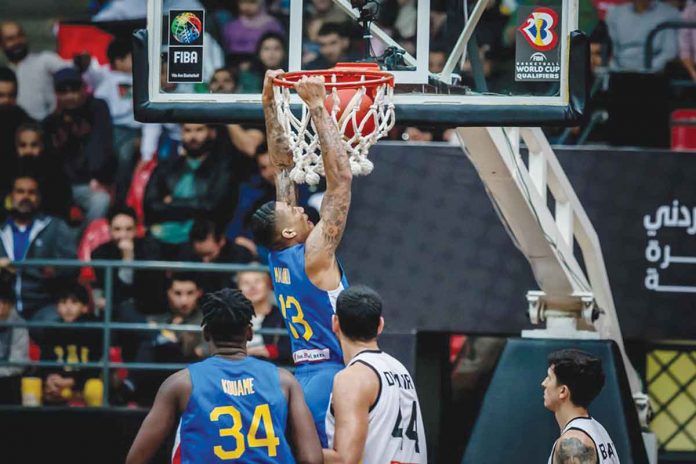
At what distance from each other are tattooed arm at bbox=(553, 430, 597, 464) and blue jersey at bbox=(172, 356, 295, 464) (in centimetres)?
138

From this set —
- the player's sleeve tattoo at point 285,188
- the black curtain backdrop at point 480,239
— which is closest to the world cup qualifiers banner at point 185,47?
the player's sleeve tattoo at point 285,188

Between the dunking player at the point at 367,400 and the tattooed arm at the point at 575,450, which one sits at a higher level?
the dunking player at the point at 367,400

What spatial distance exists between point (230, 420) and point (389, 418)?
0.75 metres

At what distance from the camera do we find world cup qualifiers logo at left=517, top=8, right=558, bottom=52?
6973 mm

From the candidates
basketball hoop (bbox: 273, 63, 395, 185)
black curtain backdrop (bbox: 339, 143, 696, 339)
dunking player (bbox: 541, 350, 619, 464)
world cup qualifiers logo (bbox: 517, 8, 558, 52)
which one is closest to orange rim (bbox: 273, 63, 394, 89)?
basketball hoop (bbox: 273, 63, 395, 185)

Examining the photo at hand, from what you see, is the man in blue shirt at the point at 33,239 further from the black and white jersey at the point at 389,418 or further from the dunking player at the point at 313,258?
the black and white jersey at the point at 389,418

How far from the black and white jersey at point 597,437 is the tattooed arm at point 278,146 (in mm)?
1781

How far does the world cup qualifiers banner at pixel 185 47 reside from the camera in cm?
720

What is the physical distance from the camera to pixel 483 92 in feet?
23.1

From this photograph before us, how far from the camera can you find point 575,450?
638cm

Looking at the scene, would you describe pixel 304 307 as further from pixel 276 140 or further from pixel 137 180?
pixel 137 180

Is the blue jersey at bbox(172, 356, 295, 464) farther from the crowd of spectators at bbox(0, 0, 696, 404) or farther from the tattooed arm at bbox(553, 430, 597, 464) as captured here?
the crowd of spectators at bbox(0, 0, 696, 404)

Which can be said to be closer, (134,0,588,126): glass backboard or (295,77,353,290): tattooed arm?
(295,77,353,290): tattooed arm

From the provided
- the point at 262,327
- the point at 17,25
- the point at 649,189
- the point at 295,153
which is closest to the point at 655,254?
the point at 649,189
